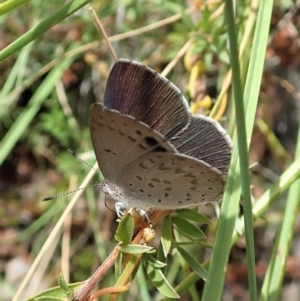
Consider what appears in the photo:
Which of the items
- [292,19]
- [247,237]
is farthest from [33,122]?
[247,237]

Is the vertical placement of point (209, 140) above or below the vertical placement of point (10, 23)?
below

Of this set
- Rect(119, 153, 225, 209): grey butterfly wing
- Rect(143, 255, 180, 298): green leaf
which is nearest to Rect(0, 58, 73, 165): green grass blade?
Rect(119, 153, 225, 209): grey butterfly wing

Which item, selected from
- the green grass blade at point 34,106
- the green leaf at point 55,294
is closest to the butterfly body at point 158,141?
the green leaf at point 55,294

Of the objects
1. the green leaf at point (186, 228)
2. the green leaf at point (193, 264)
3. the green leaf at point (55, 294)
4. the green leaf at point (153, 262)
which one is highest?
the green leaf at point (55, 294)

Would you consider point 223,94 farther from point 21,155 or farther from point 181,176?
point 21,155

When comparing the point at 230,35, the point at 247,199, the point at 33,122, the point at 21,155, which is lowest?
the point at 21,155

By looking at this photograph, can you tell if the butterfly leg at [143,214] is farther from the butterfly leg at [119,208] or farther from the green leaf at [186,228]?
the butterfly leg at [119,208]
